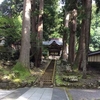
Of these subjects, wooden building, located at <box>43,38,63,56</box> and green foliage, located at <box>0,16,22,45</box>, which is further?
wooden building, located at <box>43,38,63,56</box>

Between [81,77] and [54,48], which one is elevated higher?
[54,48]

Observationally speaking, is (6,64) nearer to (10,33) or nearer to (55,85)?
(10,33)

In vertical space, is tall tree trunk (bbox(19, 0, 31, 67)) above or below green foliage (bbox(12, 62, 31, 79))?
above

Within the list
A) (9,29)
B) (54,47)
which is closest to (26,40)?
(9,29)

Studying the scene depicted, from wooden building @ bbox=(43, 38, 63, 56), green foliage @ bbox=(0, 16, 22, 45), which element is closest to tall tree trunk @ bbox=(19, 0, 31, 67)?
green foliage @ bbox=(0, 16, 22, 45)

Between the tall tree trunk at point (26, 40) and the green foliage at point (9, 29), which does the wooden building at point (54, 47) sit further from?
the tall tree trunk at point (26, 40)

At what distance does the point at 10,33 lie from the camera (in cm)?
1812

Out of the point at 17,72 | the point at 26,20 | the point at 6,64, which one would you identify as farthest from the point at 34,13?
the point at 17,72

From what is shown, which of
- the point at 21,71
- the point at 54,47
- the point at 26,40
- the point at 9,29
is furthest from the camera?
the point at 54,47

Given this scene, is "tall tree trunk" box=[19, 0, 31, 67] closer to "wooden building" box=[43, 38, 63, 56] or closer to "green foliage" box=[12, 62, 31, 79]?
"green foliage" box=[12, 62, 31, 79]

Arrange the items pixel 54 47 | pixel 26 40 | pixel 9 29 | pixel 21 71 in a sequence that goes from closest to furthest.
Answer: pixel 21 71 → pixel 26 40 → pixel 9 29 → pixel 54 47

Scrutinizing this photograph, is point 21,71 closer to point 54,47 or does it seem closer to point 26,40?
point 26,40

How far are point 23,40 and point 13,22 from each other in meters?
4.19

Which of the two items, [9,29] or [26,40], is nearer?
[26,40]
